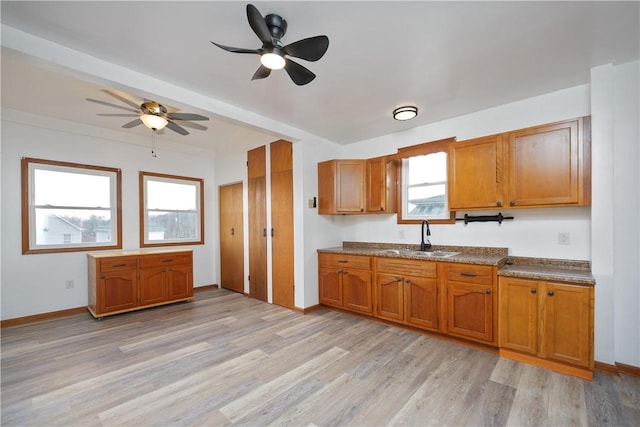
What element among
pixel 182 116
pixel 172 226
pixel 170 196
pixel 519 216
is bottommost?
→ pixel 172 226

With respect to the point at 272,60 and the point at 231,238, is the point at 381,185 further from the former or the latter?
the point at 231,238

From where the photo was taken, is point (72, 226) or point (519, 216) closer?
point (519, 216)

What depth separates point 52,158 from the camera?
3.79 m

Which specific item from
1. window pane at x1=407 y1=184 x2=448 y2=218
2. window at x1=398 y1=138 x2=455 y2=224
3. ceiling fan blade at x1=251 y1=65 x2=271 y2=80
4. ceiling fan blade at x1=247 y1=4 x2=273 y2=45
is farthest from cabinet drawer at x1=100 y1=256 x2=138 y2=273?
window pane at x1=407 y1=184 x2=448 y2=218

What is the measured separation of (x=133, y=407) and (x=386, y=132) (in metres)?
3.97

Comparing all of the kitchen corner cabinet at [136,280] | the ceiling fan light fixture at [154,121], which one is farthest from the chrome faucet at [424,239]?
the kitchen corner cabinet at [136,280]

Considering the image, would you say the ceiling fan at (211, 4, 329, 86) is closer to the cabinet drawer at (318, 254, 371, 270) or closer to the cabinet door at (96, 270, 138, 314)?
the cabinet drawer at (318, 254, 371, 270)

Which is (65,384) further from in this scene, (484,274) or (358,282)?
(484,274)

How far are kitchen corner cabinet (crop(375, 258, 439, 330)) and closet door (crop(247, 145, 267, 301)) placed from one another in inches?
77.9

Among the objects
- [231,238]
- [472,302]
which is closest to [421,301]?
[472,302]

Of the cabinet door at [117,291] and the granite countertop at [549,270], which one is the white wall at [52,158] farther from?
the granite countertop at [549,270]

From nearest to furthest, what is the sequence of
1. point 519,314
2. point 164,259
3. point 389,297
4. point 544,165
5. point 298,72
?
1. point 298,72
2. point 519,314
3. point 544,165
4. point 389,297
5. point 164,259

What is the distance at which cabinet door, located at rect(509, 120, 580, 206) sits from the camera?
2.43 metres

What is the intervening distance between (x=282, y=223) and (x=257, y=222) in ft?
2.20
